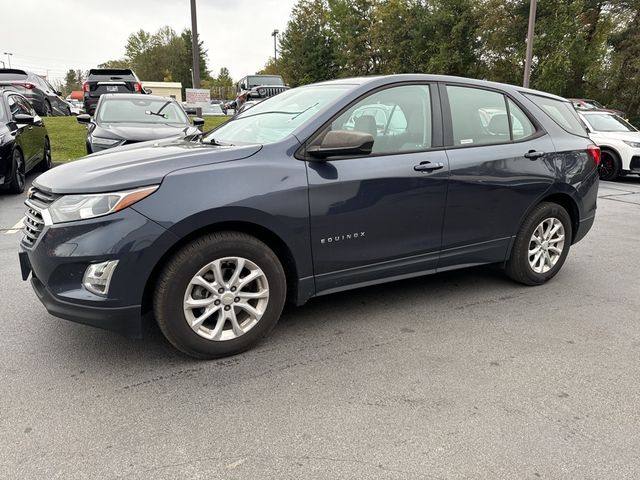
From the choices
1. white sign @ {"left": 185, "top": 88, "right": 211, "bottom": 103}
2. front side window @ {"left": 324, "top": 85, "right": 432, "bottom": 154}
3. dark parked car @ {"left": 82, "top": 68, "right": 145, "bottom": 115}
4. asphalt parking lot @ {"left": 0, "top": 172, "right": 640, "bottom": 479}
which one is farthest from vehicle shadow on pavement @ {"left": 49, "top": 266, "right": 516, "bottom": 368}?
dark parked car @ {"left": 82, "top": 68, "right": 145, "bottom": 115}

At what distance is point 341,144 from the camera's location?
3.12 m

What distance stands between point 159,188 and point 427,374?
1.79m

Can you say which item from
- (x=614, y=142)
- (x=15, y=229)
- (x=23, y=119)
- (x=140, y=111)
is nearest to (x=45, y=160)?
(x=23, y=119)

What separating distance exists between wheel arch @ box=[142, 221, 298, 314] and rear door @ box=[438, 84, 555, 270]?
1.20m

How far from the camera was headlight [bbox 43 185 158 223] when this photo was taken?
2.72 meters

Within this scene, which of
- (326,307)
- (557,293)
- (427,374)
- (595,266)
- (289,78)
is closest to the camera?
(427,374)

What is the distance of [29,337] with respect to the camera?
336 cm

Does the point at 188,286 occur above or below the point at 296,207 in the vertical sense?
below

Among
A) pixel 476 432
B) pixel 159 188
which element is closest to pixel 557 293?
pixel 476 432

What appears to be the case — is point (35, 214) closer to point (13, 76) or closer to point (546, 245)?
point (546, 245)

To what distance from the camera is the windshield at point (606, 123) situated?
12.0 m

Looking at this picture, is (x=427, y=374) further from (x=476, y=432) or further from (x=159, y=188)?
(x=159, y=188)

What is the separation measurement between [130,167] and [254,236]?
31.1 inches

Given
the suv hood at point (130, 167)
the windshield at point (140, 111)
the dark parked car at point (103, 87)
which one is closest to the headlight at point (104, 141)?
the windshield at point (140, 111)
